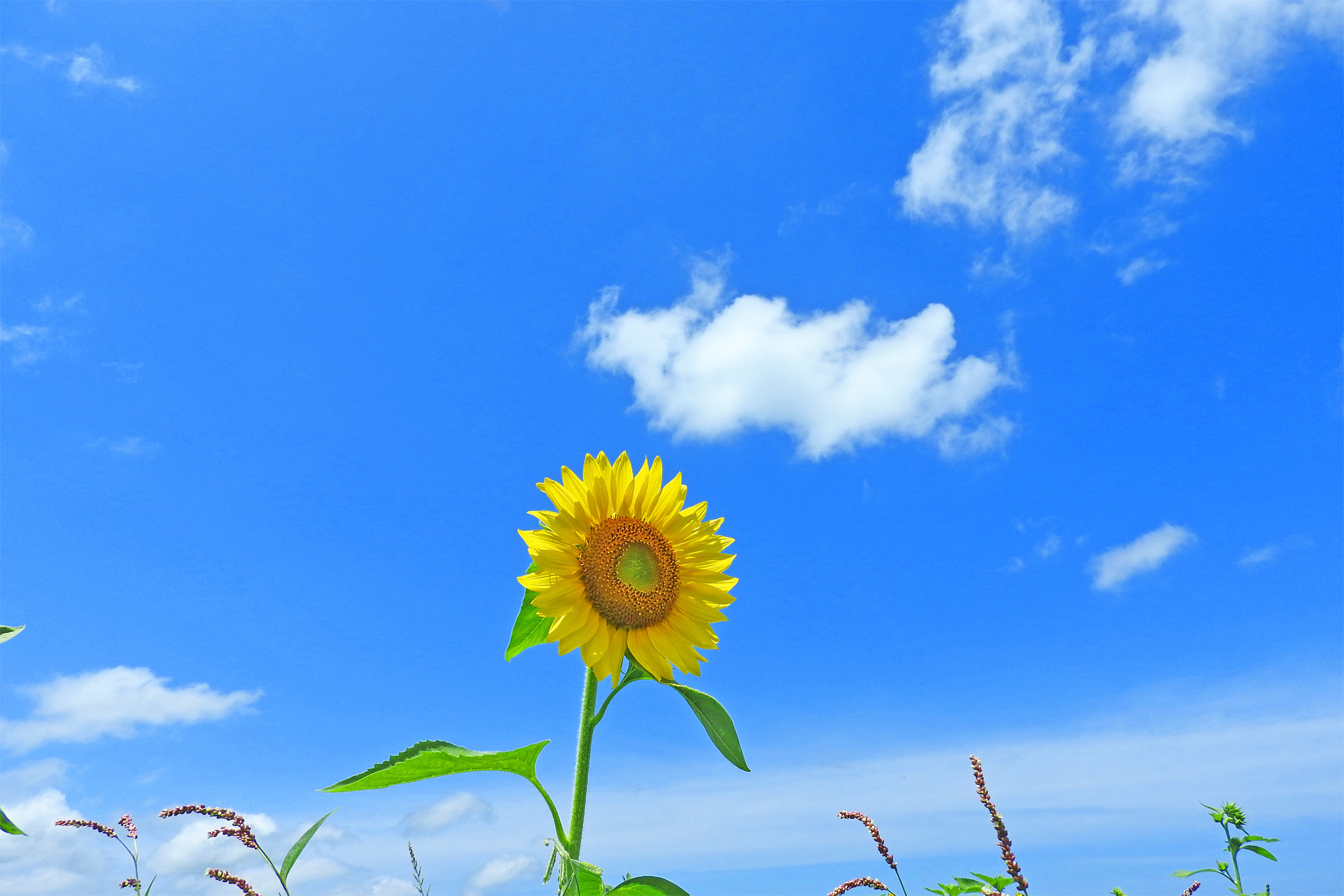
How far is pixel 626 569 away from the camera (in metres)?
4.62

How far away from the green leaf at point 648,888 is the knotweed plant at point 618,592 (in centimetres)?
2

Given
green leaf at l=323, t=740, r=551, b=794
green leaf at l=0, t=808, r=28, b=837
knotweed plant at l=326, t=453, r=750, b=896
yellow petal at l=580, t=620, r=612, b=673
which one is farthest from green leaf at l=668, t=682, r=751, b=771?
green leaf at l=0, t=808, r=28, b=837

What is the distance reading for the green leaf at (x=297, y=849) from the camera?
3432 millimetres

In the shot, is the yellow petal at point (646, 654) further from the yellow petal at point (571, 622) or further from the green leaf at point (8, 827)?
the green leaf at point (8, 827)

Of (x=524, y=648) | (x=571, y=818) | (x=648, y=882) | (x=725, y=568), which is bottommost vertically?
(x=648, y=882)

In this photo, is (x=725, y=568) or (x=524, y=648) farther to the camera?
(x=725, y=568)

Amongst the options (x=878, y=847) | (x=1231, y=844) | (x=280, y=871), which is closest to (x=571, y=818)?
(x=280, y=871)

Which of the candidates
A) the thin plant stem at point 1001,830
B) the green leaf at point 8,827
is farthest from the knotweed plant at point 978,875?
the green leaf at point 8,827

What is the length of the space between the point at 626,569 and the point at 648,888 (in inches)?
58.9

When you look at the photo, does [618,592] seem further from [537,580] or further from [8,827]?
[8,827]

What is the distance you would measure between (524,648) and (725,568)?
1.11 metres

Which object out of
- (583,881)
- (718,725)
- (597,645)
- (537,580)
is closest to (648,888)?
(583,881)

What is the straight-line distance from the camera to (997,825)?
132 inches

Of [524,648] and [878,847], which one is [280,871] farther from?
[878,847]
